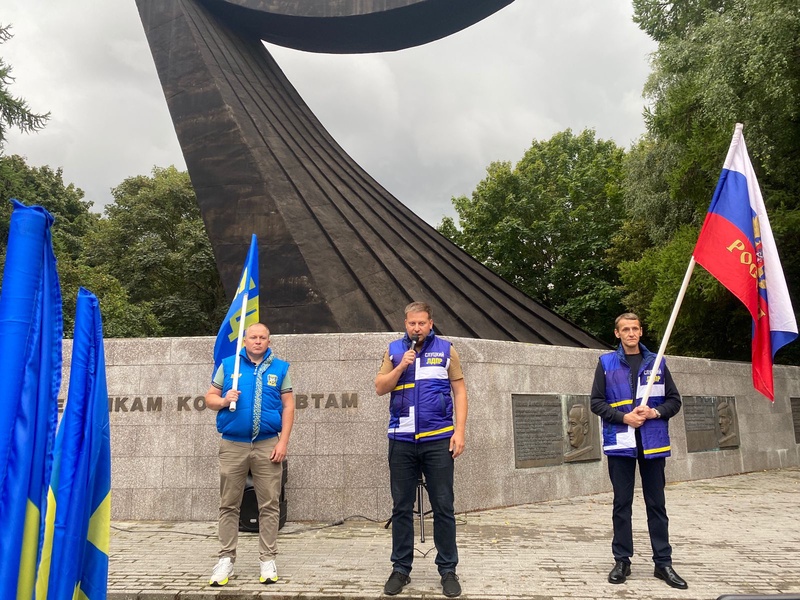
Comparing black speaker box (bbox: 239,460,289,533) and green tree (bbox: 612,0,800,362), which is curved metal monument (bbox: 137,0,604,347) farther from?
green tree (bbox: 612,0,800,362)

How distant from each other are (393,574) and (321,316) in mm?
4123

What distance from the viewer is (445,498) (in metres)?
3.30

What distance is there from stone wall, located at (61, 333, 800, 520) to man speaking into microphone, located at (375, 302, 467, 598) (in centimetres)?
207

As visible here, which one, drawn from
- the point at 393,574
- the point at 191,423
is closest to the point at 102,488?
the point at 393,574

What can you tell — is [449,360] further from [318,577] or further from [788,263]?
[788,263]

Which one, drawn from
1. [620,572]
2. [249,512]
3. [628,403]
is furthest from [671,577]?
[249,512]

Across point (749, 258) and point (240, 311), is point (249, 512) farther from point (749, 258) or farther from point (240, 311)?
point (749, 258)

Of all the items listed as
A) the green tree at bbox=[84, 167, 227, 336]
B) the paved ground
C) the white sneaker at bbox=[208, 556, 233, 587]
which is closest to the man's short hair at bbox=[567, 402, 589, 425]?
the paved ground

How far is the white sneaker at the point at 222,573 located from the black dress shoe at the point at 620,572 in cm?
214

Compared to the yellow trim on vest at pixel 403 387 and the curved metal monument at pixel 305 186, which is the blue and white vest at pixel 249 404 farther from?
the curved metal monument at pixel 305 186

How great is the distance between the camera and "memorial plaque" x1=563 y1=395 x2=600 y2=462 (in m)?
6.66

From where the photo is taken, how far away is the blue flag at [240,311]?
13.3 ft

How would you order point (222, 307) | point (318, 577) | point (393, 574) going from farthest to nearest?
point (222, 307) < point (318, 577) < point (393, 574)

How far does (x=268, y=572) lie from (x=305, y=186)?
608 cm
